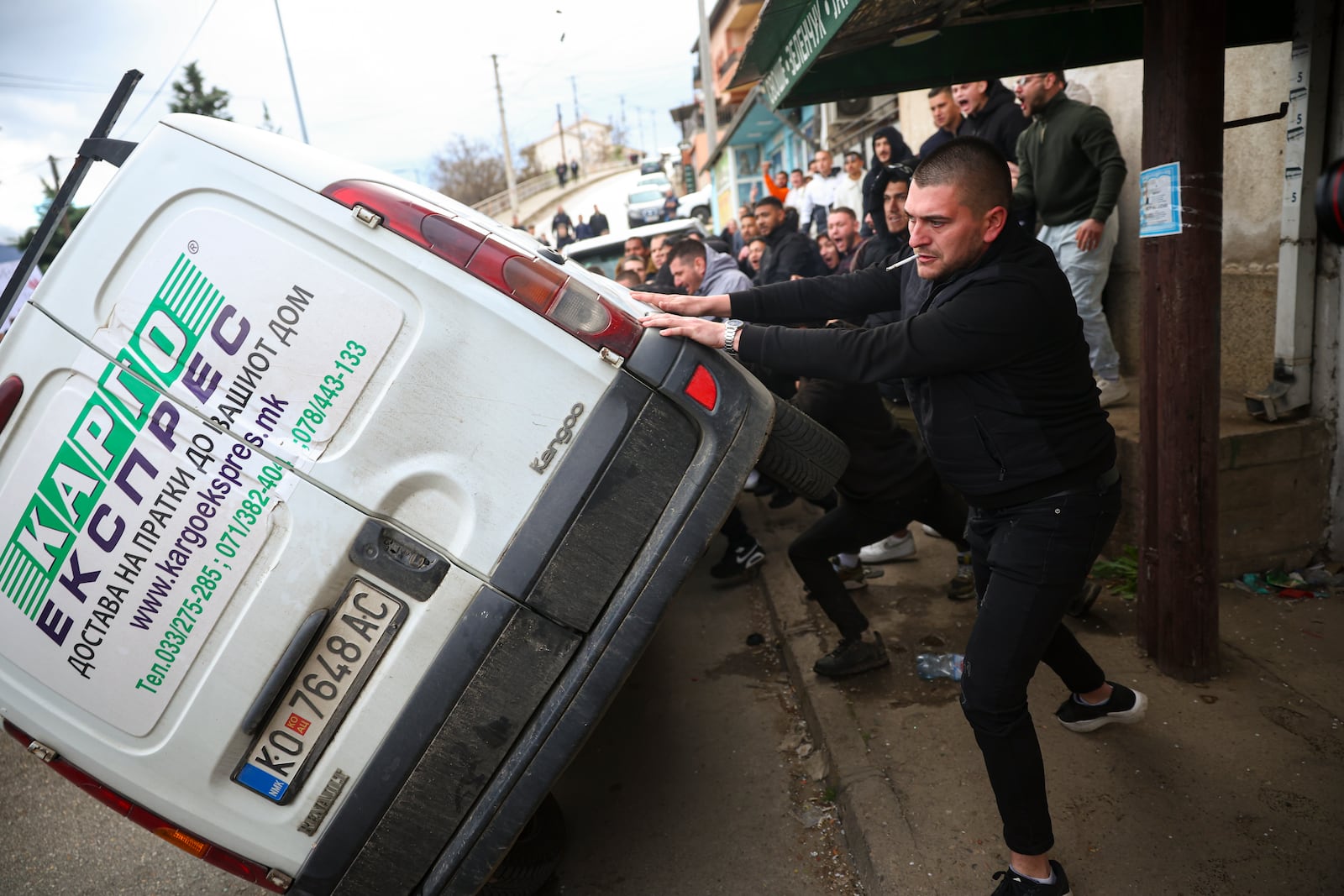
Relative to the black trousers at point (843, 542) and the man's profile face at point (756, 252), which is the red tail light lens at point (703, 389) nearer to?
the black trousers at point (843, 542)

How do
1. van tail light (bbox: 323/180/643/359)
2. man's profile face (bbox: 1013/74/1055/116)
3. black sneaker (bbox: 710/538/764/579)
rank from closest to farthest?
van tail light (bbox: 323/180/643/359)
man's profile face (bbox: 1013/74/1055/116)
black sneaker (bbox: 710/538/764/579)

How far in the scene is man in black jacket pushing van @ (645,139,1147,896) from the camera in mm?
2338

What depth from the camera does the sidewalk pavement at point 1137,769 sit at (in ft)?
8.35

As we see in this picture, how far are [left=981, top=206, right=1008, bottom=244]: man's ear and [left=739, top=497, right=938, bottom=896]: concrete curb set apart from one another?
1.86 m

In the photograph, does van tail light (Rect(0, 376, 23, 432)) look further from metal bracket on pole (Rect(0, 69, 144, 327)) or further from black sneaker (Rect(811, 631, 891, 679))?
black sneaker (Rect(811, 631, 891, 679))

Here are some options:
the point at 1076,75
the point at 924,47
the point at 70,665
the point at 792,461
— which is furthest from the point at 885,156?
the point at 70,665

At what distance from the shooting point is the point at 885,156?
635 centimetres

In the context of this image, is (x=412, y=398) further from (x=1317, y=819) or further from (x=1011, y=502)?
(x=1317, y=819)

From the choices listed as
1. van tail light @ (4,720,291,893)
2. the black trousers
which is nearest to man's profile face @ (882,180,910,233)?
the black trousers

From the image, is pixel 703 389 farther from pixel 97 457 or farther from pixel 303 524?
pixel 97 457

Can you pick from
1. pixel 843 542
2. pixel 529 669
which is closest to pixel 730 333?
pixel 529 669

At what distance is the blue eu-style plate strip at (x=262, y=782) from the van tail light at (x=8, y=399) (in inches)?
41.9

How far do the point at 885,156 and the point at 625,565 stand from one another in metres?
4.93

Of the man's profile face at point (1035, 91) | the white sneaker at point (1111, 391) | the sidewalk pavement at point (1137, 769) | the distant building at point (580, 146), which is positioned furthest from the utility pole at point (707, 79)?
the distant building at point (580, 146)
